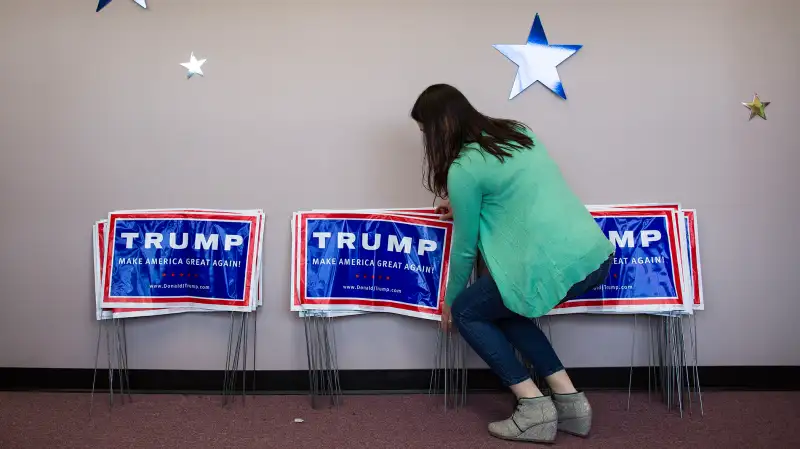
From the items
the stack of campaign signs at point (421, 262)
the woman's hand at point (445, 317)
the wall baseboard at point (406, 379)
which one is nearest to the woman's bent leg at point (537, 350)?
the woman's hand at point (445, 317)

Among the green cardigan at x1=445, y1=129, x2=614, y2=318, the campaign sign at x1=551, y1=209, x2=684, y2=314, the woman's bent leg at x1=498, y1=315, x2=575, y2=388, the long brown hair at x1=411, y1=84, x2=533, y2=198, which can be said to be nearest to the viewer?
the green cardigan at x1=445, y1=129, x2=614, y2=318

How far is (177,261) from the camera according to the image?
253cm

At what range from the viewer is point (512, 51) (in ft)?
8.46

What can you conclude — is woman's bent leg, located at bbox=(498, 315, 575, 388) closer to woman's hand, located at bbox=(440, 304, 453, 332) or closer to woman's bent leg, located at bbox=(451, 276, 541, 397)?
woman's bent leg, located at bbox=(451, 276, 541, 397)

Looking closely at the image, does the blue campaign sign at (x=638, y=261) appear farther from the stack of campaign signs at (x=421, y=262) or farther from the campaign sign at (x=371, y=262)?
the campaign sign at (x=371, y=262)

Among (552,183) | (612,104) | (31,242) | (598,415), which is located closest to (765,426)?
(598,415)

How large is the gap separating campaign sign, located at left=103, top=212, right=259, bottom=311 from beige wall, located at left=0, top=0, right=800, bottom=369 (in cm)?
11

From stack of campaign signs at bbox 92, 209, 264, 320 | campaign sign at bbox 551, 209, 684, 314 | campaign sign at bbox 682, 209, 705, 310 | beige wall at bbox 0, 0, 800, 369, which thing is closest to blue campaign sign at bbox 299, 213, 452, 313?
beige wall at bbox 0, 0, 800, 369

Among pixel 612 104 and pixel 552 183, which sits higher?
pixel 612 104

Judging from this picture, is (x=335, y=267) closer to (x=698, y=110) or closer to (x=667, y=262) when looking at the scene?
(x=667, y=262)

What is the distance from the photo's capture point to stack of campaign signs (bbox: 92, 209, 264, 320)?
252cm

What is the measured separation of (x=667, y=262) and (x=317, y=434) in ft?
4.92

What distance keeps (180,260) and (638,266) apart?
1847 millimetres

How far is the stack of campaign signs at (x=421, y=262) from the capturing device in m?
2.45
